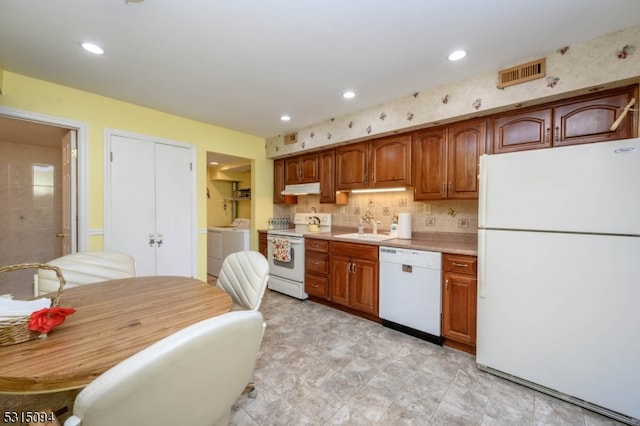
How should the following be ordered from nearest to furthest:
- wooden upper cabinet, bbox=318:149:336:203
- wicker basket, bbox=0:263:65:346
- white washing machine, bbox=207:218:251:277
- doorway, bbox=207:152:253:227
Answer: wicker basket, bbox=0:263:65:346, wooden upper cabinet, bbox=318:149:336:203, white washing machine, bbox=207:218:251:277, doorway, bbox=207:152:253:227

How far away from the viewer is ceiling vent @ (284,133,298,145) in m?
3.81

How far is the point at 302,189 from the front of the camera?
12.6 feet

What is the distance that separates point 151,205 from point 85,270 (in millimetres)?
1320

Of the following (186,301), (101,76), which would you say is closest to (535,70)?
(186,301)

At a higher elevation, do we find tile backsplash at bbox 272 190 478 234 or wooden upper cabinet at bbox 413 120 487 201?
wooden upper cabinet at bbox 413 120 487 201

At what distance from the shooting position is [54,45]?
71.6 inches

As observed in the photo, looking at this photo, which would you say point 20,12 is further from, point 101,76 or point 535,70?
point 535,70

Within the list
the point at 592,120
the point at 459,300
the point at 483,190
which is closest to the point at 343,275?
the point at 459,300

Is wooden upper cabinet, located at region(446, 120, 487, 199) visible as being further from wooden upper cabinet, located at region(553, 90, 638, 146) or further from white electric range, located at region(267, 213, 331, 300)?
white electric range, located at region(267, 213, 331, 300)

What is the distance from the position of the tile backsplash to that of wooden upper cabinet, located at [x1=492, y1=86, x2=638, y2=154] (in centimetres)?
71

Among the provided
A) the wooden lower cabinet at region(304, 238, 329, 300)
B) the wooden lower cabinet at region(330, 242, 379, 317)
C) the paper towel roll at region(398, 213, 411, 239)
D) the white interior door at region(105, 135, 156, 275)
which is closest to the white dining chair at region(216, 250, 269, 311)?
the wooden lower cabinet at region(330, 242, 379, 317)

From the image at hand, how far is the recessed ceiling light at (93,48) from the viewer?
1.81m

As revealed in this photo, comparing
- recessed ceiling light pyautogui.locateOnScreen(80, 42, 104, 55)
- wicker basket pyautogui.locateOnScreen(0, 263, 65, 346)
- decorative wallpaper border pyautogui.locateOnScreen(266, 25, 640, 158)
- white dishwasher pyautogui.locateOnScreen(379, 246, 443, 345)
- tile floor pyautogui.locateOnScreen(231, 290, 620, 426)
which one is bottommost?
tile floor pyautogui.locateOnScreen(231, 290, 620, 426)

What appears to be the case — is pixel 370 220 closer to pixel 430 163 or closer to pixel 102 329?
pixel 430 163
